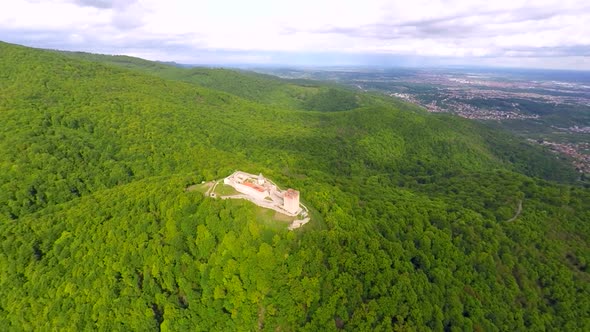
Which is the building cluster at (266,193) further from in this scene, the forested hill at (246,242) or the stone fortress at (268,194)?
the forested hill at (246,242)

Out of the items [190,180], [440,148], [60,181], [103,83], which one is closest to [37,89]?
[103,83]

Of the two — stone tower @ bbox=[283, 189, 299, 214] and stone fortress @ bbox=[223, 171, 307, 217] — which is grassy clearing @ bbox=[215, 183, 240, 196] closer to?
stone fortress @ bbox=[223, 171, 307, 217]

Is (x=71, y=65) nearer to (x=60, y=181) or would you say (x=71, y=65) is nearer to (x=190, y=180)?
(x=60, y=181)

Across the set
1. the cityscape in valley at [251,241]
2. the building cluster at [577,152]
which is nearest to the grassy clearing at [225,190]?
the cityscape in valley at [251,241]

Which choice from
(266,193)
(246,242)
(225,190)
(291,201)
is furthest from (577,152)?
(246,242)

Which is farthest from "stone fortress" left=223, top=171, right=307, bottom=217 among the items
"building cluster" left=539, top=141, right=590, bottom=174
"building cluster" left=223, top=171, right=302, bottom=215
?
"building cluster" left=539, top=141, right=590, bottom=174

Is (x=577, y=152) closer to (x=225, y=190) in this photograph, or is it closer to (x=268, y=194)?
(x=268, y=194)

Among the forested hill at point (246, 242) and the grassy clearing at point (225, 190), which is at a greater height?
the grassy clearing at point (225, 190)
